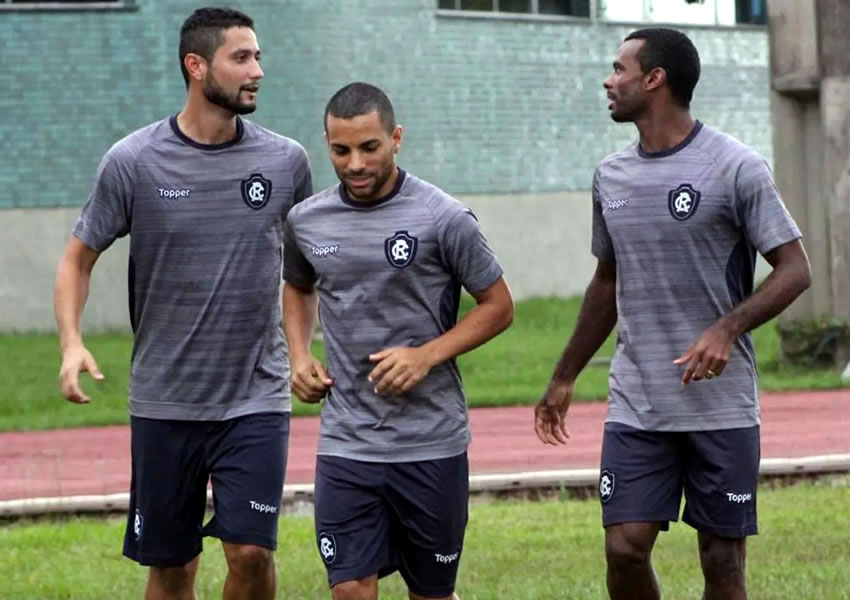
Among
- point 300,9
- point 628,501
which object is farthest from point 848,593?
point 300,9

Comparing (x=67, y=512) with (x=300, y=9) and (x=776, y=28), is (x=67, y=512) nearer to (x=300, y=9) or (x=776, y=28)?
(x=776, y=28)

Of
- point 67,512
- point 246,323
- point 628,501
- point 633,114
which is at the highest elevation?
point 633,114

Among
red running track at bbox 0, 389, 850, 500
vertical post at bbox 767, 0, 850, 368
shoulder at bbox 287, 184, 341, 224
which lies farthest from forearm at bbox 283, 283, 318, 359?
vertical post at bbox 767, 0, 850, 368

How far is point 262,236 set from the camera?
7.92m

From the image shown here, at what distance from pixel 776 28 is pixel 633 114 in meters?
14.5

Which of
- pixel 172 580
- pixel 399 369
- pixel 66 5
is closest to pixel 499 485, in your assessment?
pixel 172 580

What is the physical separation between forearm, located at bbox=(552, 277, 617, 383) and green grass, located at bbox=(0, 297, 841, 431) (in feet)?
40.5

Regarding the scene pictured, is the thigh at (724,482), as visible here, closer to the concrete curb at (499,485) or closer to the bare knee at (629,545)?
the bare knee at (629,545)

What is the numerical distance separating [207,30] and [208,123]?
354 mm

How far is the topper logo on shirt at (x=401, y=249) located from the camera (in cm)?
711

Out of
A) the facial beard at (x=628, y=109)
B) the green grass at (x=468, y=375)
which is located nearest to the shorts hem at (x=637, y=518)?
the facial beard at (x=628, y=109)

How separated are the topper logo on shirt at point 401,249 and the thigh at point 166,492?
1.28 m

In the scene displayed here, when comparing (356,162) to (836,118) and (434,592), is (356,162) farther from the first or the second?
(836,118)

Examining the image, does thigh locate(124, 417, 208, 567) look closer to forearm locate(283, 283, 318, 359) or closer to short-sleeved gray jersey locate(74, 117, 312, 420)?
short-sleeved gray jersey locate(74, 117, 312, 420)
